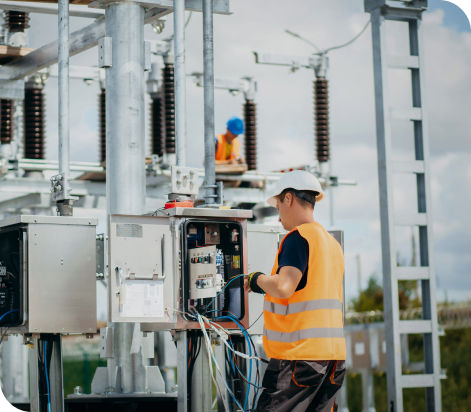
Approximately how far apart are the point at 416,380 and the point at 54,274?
275 centimetres

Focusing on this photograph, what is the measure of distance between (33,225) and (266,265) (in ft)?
5.85

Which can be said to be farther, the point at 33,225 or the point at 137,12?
the point at 137,12

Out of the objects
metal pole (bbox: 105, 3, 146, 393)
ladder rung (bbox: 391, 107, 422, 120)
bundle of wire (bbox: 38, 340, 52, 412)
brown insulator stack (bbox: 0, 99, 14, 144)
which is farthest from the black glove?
brown insulator stack (bbox: 0, 99, 14, 144)

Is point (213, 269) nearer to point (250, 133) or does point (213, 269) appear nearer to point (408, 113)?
point (408, 113)

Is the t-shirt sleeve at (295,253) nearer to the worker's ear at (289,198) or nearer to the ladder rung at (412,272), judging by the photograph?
the worker's ear at (289,198)

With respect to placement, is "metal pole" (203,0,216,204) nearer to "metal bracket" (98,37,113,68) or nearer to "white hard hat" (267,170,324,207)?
"metal bracket" (98,37,113,68)

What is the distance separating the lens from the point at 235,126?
1067 centimetres

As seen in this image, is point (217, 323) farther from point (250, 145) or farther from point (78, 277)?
point (250, 145)

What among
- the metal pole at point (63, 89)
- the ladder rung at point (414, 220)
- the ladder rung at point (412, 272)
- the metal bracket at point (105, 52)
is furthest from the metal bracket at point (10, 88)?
the ladder rung at point (412, 272)

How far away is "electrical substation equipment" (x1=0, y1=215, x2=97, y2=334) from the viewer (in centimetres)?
514

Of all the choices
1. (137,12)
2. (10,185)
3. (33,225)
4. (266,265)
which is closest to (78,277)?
(33,225)

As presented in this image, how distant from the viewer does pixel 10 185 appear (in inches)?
374

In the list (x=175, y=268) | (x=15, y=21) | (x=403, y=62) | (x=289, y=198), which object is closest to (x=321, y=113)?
(x=15, y=21)

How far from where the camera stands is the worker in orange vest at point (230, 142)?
1065 cm
